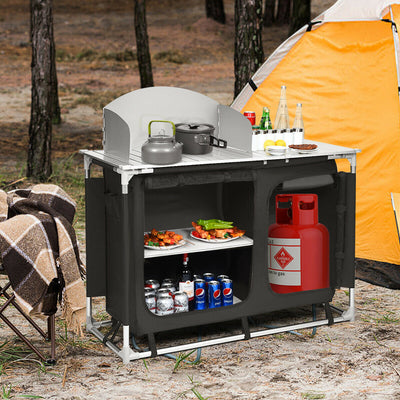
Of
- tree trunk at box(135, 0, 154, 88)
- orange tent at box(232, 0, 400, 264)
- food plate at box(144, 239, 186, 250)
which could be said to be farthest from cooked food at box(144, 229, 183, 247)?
tree trunk at box(135, 0, 154, 88)

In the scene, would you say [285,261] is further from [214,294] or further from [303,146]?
[303,146]

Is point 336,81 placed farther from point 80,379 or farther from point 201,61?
point 201,61

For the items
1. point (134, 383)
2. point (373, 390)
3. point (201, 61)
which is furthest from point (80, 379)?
point (201, 61)

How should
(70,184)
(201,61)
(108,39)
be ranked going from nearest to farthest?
1. (70,184)
2. (201,61)
3. (108,39)

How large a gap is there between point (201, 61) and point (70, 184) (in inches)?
460

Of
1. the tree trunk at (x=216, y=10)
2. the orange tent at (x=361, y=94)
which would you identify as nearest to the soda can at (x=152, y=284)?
the orange tent at (x=361, y=94)

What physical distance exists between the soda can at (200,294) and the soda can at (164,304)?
19 centimetres

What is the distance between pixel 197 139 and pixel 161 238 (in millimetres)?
624

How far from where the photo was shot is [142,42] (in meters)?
13.5

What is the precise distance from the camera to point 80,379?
4.13 metres

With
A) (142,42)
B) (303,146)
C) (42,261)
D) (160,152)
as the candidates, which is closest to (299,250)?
(303,146)

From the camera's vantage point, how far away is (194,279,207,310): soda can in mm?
4637

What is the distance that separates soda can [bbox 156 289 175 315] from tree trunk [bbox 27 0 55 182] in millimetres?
4748

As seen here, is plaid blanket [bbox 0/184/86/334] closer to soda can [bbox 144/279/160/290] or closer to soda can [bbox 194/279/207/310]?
soda can [bbox 144/279/160/290]
